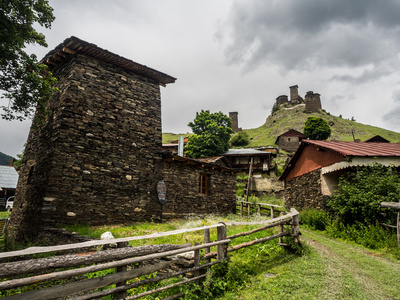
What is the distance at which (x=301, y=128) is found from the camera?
54.9 m

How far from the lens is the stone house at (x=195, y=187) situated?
37.4 ft

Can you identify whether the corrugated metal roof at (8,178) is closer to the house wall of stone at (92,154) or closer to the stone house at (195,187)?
the house wall of stone at (92,154)

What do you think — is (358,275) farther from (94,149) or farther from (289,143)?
(289,143)

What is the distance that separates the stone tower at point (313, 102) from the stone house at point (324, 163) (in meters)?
54.4

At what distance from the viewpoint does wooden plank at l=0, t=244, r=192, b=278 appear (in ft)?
8.05

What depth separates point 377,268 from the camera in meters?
5.53

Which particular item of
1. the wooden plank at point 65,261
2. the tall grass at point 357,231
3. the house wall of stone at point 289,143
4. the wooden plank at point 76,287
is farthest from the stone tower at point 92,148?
the house wall of stone at point 289,143

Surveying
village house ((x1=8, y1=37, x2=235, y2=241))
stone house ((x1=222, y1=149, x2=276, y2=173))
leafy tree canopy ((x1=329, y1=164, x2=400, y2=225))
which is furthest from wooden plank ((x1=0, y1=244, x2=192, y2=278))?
stone house ((x1=222, y1=149, x2=276, y2=173))

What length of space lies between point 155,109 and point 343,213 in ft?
32.2

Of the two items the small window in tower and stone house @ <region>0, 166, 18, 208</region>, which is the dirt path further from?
stone house @ <region>0, 166, 18, 208</region>

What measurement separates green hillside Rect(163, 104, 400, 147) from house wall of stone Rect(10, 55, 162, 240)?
4206 centimetres

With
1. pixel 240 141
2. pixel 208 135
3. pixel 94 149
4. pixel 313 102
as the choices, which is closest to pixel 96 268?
pixel 94 149

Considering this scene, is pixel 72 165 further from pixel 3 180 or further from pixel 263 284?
pixel 3 180

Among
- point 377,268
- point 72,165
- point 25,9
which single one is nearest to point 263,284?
point 377,268
